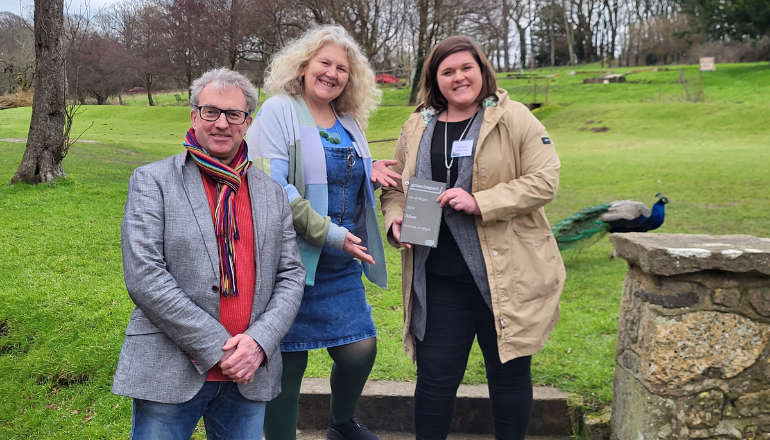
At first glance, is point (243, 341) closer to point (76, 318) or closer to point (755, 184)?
point (76, 318)

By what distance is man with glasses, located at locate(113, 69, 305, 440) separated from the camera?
78.0 inches

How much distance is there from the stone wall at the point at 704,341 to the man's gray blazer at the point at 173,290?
167 centimetres

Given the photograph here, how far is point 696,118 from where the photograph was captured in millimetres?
22125

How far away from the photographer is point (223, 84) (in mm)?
2240

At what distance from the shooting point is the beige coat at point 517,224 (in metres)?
2.61

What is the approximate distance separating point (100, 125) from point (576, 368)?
27446 mm

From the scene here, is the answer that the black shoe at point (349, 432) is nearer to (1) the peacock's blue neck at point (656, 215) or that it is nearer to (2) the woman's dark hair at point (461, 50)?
(2) the woman's dark hair at point (461, 50)

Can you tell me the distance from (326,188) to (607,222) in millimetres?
4691

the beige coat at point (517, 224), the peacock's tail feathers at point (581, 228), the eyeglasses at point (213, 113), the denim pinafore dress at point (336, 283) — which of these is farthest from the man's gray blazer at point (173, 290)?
the peacock's tail feathers at point (581, 228)

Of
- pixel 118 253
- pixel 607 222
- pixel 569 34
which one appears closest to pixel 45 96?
pixel 118 253

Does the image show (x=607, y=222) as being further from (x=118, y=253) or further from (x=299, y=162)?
(x=118, y=253)

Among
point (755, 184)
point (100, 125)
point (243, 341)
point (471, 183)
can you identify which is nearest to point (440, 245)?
point (471, 183)

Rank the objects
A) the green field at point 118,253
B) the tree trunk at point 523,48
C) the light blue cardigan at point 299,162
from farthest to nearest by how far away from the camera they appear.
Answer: the tree trunk at point 523,48 < the green field at point 118,253 < the light blue cardigan at point 299,162

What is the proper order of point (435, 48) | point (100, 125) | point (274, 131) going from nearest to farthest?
point (274, 131), point (435, 48), point (100, 125)
